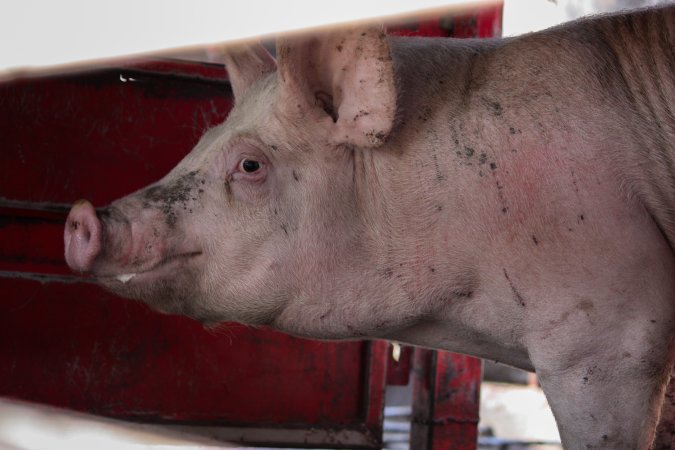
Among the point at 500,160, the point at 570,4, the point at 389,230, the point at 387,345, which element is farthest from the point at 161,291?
the point at 387,345

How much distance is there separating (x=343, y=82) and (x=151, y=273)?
0.84m

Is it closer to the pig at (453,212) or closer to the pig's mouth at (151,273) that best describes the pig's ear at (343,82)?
the pig at (453,212)

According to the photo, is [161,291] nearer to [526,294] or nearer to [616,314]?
[526,294]

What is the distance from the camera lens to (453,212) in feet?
9.25

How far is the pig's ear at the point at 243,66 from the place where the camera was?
10.8ft

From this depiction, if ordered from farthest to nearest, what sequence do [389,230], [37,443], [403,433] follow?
[403,433] → [389,230] → [37,443]

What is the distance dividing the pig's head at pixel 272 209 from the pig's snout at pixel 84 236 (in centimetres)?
4

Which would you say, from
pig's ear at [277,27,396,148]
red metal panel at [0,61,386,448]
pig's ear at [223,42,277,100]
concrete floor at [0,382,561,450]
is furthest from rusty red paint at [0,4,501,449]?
pig's ear at [277,27,396,148]

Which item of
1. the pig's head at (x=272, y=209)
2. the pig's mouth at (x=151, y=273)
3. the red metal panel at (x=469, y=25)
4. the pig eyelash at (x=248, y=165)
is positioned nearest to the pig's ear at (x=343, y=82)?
the pig's head at (x=272, y=209)

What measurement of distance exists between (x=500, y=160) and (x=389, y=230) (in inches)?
15.9

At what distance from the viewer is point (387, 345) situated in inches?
197

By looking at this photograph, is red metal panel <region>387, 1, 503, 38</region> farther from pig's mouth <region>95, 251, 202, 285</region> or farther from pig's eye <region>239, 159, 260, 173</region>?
pig's mouth <region>95, 251, 202, 285</region>

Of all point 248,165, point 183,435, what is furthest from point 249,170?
point 183,435

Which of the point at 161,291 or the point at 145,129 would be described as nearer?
the point at 161,291
